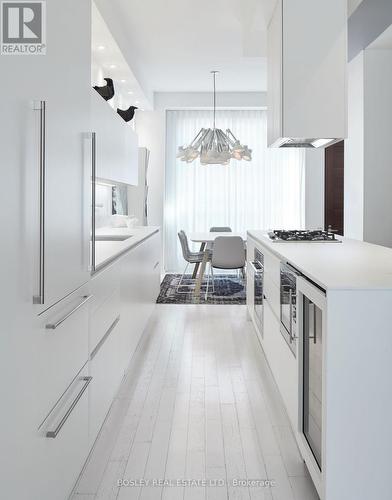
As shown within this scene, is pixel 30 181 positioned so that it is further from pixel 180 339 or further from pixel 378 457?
pixel 180 339

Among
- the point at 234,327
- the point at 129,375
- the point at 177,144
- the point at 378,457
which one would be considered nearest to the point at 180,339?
the point at 234,327

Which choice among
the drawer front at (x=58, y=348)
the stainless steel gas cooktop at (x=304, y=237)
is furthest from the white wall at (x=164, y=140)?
the drawer front at (x=58, y=348)

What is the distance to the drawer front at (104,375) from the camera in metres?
2.22

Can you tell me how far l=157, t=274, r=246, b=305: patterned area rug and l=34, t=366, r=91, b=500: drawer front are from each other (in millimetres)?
4070

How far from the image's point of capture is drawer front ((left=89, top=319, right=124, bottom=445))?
7.29ft

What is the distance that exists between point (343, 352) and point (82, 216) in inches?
42.8

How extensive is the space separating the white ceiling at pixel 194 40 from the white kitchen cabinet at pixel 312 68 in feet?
1.26

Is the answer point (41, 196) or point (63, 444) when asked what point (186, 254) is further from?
point (41, 196)

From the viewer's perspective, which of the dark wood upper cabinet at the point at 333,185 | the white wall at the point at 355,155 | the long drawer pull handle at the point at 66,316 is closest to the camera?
the long drawer pull handle at the point at 66,316

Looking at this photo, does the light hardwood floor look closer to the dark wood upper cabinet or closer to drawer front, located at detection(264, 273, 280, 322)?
drawer front, located at detection(264, 273, 280, 322)

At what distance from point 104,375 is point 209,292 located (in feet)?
14.2

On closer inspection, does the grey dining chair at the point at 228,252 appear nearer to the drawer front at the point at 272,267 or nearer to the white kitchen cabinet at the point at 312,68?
the drawer front at the point at 272,267

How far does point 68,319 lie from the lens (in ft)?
5.87

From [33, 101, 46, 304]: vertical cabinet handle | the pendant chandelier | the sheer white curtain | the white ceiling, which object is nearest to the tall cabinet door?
[33, 101, 46, 304]: vertical cabinet handle
